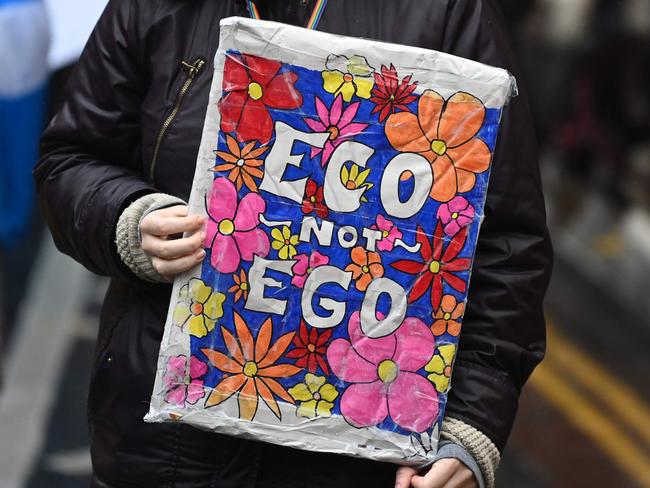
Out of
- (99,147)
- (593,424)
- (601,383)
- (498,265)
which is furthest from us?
(601,383)

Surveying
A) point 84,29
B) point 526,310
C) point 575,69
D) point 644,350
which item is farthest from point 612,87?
point 526,310

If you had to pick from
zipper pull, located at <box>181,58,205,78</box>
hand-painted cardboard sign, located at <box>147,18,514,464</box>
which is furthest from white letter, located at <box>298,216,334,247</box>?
zipper pull, located at <box>181,58,205,78</box>

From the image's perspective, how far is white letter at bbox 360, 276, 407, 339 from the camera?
1922 millimetres

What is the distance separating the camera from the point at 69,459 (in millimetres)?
4508

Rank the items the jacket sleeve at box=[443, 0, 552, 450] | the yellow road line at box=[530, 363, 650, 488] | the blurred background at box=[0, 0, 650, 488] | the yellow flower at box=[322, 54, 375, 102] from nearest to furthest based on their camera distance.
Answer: the yellow flower at box=[322, 54, 375, 102] < the jacket sleeve at box=[443, 0, 552, 450] < the blurred background at box=[0, 0, 650, 488] < the yellow road line at box=[530, 363, 650, 488]

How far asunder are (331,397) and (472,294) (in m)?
0.30

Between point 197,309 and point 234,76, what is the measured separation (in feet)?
1.24

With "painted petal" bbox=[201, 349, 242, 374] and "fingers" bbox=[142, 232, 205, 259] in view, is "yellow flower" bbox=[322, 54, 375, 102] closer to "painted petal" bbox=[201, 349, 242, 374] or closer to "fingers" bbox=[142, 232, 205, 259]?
"fingers" bbox=[142, 232, 205, 259]

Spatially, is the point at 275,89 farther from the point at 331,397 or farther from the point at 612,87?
the point at 612,87

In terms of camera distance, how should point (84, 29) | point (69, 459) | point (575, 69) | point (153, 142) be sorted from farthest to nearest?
point (575, 69) < point (69, 459) < point (84, 29) < point (153, 142)

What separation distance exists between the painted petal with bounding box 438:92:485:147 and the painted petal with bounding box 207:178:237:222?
0.34 metres

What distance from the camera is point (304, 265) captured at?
1.92 m

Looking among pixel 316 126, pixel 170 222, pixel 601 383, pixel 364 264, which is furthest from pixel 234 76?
pixel 601 383

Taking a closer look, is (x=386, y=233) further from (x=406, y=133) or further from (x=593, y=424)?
(x=593, y=424)
